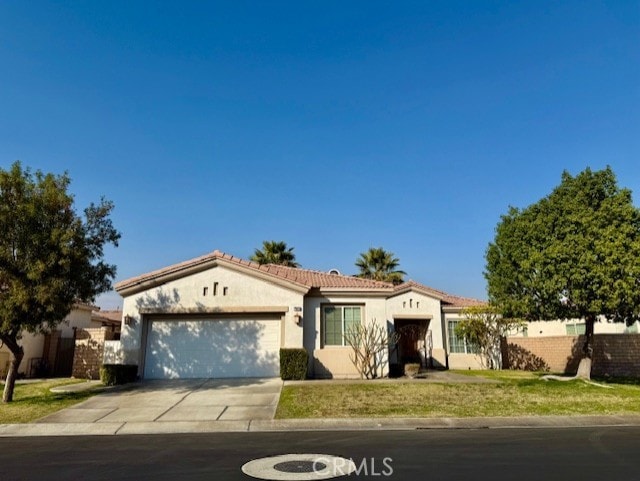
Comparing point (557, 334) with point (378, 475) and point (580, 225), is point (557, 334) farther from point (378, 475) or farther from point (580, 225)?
point (378, 475)

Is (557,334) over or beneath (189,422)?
over

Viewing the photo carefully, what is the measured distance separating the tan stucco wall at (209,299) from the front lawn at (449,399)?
3.22 metres

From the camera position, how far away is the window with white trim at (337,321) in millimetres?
17406

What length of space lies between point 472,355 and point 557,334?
4.40m

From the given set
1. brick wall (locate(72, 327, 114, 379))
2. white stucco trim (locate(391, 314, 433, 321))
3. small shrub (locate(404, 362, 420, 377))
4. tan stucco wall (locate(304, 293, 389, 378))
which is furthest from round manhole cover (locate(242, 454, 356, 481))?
white stucco trim (locate(391, 314, 433, 321))

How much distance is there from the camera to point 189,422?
32.7 ft

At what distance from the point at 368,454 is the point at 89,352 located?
51.2 ft

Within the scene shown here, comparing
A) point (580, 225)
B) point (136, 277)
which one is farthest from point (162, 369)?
point (580, 225)

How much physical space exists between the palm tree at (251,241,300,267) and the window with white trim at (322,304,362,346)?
14.9 metres

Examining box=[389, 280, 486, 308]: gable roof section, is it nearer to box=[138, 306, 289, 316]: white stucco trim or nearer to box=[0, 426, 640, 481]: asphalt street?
box=[138, 306, 289, 316]: white stucco trim

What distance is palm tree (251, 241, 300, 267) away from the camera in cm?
3228

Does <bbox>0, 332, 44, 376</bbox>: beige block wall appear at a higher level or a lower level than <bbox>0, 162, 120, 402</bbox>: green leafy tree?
lower

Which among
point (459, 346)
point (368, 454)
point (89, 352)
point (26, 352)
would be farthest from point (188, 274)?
point (459, 346)

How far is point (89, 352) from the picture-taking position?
741 inches
